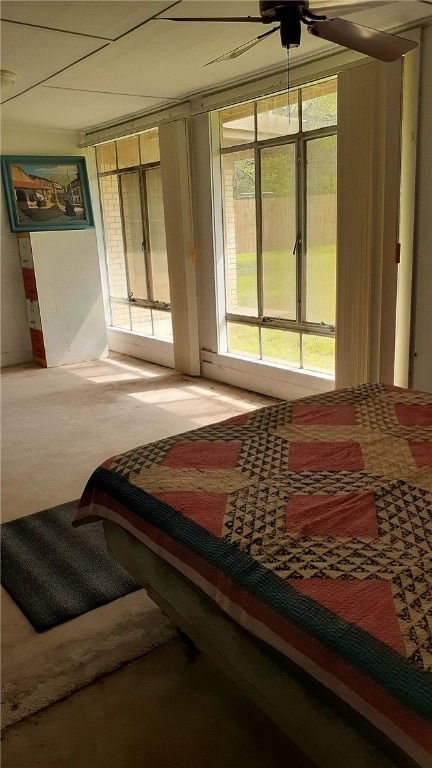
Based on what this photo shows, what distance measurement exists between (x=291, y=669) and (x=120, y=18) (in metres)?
3.20

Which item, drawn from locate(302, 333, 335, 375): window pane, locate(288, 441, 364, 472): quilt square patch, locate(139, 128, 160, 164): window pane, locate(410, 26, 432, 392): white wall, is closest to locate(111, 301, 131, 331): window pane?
locate(139, 128, 160, 164): window pane

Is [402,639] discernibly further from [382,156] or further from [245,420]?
[382,156]

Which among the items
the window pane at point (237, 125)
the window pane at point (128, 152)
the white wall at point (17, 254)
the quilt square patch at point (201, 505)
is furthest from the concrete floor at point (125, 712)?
the window pane at point (128, 152)

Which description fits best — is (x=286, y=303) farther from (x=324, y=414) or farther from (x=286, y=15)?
(x=286, y=15)

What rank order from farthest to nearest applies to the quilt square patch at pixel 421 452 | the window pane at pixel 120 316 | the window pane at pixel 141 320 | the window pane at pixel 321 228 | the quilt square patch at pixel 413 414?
the window pane at pixel 120 316 < the window pane at pixel 141 320 < the window pane at pixel 321 228 < the quilt square patch at pixel 413 414 < the quilt square patch at pixel 421 452

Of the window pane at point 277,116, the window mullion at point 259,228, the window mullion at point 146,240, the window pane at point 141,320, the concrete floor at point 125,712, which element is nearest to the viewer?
the concrete floor at point 125,712

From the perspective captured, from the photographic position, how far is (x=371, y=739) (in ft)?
3.59

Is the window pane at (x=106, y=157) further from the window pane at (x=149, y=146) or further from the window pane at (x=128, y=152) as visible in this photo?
the window pane at (x=149, y=146)

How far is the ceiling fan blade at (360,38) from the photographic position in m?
2.17

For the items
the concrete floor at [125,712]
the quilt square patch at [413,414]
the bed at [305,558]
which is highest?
the quilt square patch at [413,414]

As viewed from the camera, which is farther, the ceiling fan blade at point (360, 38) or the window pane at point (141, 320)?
the window pane at point (141, 320)

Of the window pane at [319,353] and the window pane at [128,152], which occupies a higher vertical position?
the window pane at [128,152]

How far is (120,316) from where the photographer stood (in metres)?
7.22

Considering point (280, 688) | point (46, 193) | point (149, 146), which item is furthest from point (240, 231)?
point (280, 688)
